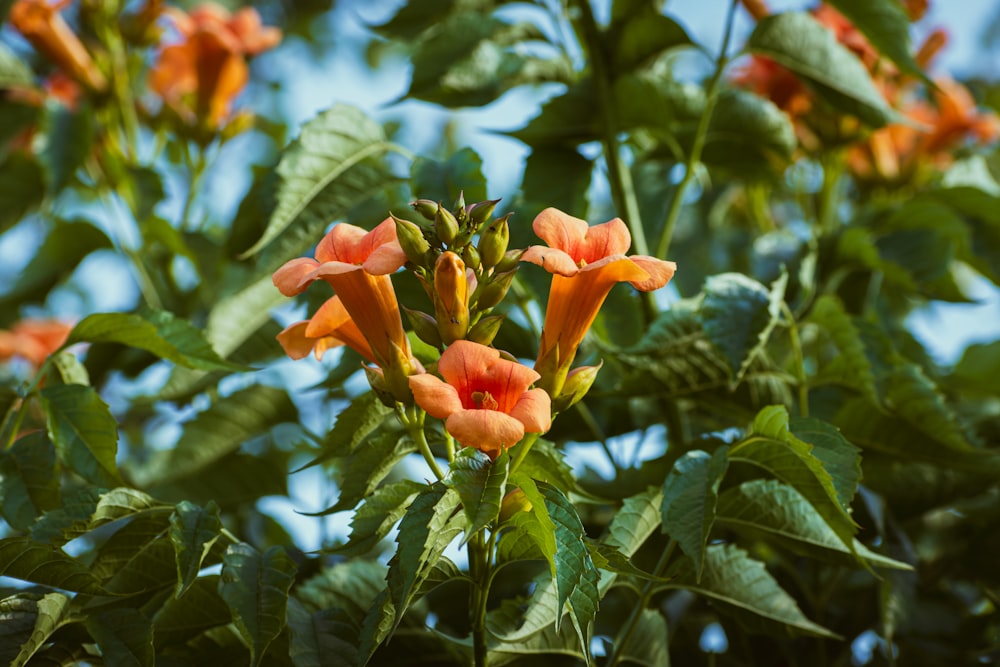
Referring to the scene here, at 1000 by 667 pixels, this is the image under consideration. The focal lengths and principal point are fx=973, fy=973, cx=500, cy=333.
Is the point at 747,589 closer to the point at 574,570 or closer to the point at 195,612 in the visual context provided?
the point at 574,570

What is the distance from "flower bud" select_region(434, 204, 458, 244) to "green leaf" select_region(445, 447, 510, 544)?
0.25m

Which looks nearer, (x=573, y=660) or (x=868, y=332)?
(x=573, y=660)

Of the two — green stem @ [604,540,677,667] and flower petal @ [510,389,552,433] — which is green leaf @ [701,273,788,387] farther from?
flower petal @ [510,389,552,433]

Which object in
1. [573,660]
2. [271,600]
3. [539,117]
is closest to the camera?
[271,600]

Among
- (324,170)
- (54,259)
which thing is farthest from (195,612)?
(54,259)

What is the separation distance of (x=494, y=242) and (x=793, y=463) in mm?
469

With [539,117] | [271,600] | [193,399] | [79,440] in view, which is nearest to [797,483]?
[271,600]

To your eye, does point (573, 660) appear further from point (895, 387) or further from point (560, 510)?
point (895, 387)

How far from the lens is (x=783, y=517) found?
1.34 meters

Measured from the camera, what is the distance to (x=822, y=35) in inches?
75.5

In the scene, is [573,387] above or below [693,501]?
above

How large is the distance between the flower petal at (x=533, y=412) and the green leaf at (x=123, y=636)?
20.5 inches

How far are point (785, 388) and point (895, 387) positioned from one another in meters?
0.20

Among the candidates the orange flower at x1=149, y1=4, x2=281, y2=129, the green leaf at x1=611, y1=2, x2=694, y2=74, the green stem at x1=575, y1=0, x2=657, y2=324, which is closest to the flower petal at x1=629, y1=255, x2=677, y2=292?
the green stem at x1=575, y1=0, x2=657, y2=324
